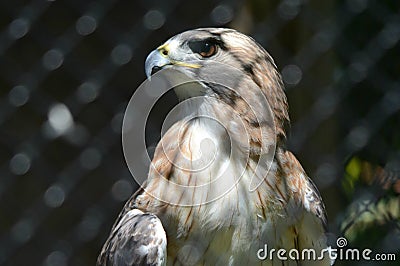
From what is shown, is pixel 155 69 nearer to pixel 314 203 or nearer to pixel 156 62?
pixel 156 62

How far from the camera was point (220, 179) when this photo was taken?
4.55 feet

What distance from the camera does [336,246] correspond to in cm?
171

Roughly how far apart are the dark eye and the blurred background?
0.49m

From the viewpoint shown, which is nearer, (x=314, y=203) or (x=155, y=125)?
(x=314, y=203)

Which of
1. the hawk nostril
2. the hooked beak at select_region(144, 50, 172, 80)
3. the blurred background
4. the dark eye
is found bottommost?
the blurred background

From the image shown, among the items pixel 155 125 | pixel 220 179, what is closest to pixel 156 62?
pixel 220 179

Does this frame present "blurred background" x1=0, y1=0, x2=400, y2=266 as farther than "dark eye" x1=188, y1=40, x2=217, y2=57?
Yes

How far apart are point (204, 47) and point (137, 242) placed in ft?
0.93

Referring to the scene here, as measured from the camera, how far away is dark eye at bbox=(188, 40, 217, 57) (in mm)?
1409

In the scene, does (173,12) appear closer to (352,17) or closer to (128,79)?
(128,79)

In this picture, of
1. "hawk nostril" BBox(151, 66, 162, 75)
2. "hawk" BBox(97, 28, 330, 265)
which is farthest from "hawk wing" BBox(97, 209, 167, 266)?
"hawk nostril" BBox(151, 66, 162, 75)

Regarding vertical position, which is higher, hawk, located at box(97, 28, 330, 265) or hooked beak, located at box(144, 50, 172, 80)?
hooked beak, located at box(144, 50, 172, 80)

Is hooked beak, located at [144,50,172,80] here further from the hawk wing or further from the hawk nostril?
the hawk wing

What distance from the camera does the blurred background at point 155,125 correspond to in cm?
196
